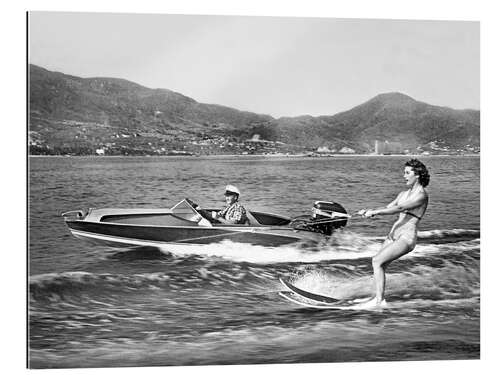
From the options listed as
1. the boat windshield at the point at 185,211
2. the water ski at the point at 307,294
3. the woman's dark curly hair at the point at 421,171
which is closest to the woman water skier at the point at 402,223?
the woman's dark curly hair at the point at 421,171

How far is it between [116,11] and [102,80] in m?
0.65

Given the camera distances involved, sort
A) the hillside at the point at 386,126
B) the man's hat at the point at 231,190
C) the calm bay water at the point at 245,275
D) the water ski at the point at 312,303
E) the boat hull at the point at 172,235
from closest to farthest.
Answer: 1. the calm bay water at the point at 245,275
2. the boat hull at the point at 172,235
3. the water ski at the point at 312,303
4. the man's hat at the point at 231,190
5. the hillside at the point at 386,126

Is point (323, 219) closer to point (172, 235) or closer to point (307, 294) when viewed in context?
point (307, 294)

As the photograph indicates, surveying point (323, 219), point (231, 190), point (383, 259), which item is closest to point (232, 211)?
point (231, 190)

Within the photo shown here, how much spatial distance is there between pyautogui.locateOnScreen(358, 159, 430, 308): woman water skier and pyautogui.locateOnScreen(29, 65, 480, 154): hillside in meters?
0.41

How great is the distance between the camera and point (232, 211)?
23.1 ft

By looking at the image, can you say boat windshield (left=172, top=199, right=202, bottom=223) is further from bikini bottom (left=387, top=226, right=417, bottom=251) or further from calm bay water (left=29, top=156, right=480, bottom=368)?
bikini bottom (left=387, top=226, right=417, bottom=251)

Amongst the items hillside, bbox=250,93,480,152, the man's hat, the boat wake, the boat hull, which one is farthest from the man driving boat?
hillside, bbox=250,93,480,152

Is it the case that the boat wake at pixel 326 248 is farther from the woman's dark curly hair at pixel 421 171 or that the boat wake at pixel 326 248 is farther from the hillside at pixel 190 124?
the hillside at pixel 190 124

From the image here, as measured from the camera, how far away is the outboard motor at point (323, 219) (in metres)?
7.08

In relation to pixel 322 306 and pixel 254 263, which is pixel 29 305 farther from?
pixel 322 306

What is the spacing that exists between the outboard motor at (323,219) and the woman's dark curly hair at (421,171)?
827mm

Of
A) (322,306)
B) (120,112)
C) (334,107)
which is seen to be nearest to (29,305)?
(120,112)

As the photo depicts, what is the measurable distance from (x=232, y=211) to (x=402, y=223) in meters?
1.63
